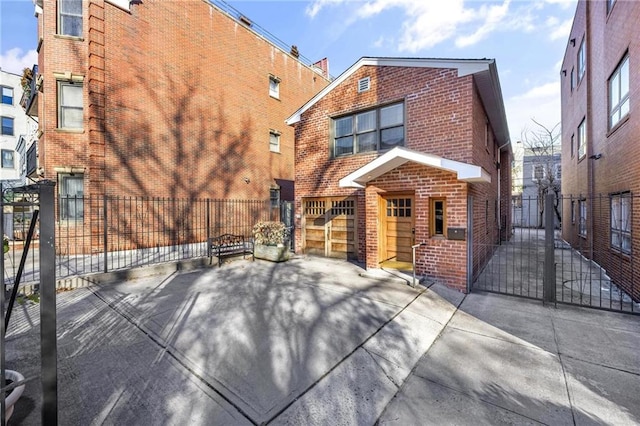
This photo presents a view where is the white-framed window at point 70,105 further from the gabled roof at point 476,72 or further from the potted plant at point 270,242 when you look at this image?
the gabled roof at point 476,72

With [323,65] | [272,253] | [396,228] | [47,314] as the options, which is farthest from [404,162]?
[323,65]

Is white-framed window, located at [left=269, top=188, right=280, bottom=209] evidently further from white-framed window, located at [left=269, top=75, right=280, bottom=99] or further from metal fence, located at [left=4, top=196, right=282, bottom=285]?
white-framed window, located at [left=269, top=75, right=280, bottom=99]

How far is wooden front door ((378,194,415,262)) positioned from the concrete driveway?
200cm

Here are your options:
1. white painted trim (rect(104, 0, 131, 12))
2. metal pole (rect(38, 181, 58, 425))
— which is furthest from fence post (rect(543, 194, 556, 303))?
white painted trim (rect(104, 0, 131, 12))

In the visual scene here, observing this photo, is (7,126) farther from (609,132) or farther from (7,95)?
(609,132)

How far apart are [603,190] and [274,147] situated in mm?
14401

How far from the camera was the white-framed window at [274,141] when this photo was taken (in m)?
16.4

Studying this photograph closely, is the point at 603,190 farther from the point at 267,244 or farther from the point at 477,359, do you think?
the point at 267,244

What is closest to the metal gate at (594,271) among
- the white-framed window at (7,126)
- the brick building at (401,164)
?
the brick building at (401,164)

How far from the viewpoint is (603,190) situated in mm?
8328

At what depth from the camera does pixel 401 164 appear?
714cm

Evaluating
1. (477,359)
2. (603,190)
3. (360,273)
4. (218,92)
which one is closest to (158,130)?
(218,92)

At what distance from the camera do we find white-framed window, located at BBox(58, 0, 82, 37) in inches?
396

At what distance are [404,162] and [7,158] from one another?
1481 inches
